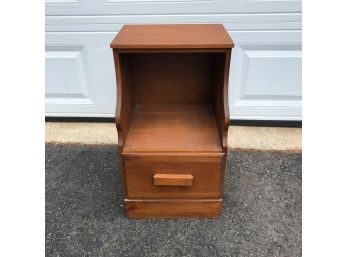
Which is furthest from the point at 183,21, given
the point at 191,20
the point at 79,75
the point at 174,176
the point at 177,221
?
the point at 177,221

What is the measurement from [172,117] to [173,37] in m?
0.37

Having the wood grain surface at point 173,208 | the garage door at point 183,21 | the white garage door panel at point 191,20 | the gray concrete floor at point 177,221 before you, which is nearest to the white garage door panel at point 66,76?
the garage door at point 183,21

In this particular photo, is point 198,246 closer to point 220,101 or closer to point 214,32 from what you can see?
point 220,101

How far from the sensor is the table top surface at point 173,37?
1.00 m

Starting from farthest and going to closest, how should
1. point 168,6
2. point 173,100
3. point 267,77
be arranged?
1. point 267,77
2. point 168,6
3. point 173,100

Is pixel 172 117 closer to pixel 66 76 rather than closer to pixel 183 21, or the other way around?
pixel 183 21

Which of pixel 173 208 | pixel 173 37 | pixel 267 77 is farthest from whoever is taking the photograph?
pixel 267 77

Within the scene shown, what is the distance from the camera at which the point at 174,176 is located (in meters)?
1.13

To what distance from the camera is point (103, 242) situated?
1.18m

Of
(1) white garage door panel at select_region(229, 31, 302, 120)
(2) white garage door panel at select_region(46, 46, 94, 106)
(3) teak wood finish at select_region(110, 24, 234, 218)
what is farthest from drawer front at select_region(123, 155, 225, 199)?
(2) white garage door panel at select_region(46, 46, 94, 106)

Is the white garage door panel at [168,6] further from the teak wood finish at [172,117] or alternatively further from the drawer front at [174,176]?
the drawer front at [174,176]

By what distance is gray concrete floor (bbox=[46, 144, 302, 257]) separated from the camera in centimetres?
116

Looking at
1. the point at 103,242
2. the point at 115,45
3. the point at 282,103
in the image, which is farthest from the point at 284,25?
the point at 103,242

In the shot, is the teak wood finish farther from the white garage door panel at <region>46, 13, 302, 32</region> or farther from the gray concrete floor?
the white garage door panel at <region>46, 13, 302, 32</region>
